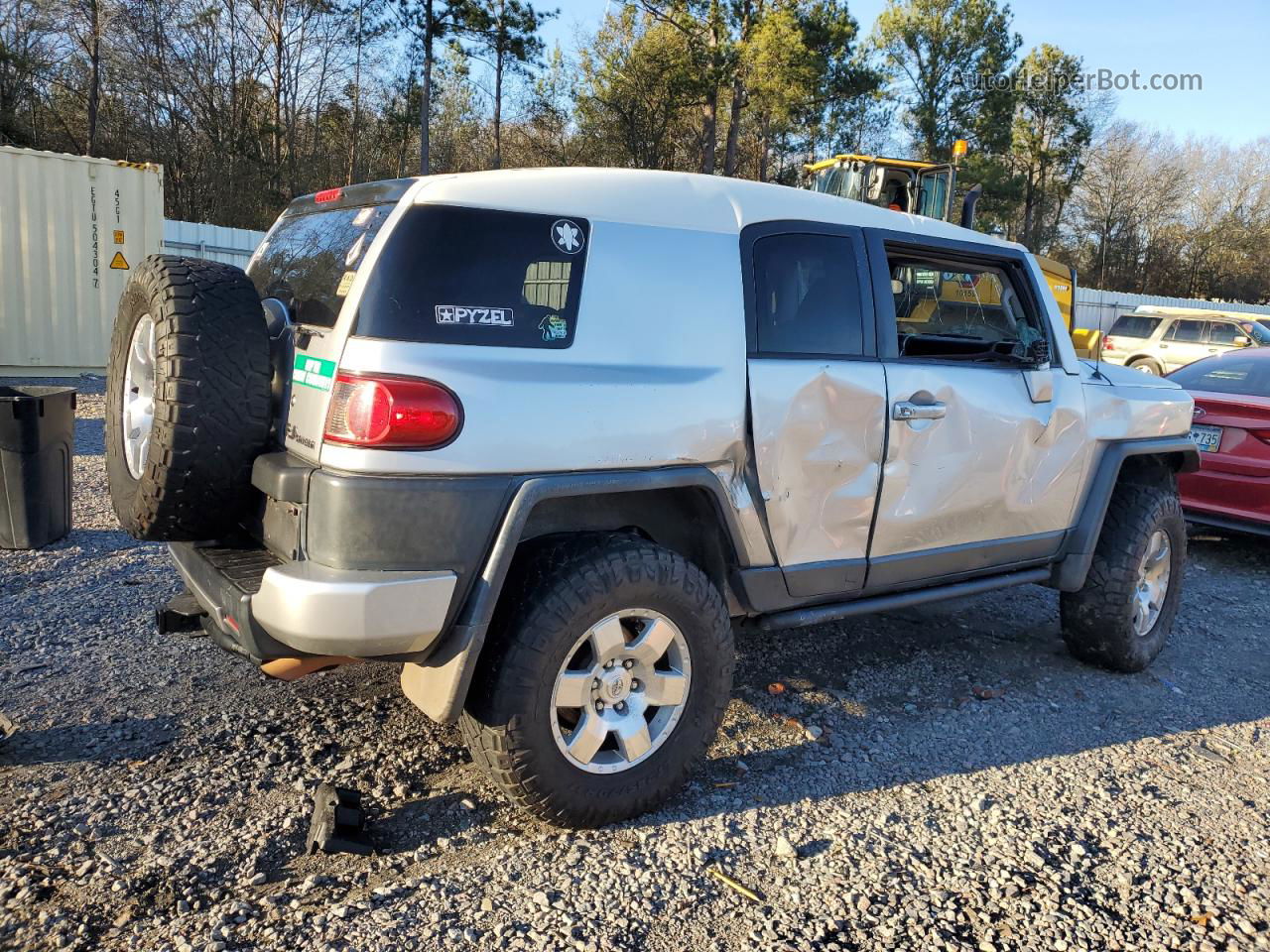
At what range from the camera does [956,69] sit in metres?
36.8

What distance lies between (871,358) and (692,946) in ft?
6.76

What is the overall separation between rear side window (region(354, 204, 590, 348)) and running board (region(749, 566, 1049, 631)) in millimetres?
1320

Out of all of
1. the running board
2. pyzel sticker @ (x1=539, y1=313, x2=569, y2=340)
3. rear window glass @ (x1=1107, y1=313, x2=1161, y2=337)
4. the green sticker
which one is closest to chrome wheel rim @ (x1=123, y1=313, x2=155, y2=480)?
the green sticker

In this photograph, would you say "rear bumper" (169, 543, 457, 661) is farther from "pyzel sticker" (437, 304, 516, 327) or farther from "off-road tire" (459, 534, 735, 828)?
"pyzel sticker" (437, 304, 516, 327)

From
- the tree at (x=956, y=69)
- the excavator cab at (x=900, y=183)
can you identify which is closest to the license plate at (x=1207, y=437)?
the excavator cab at (x=900, y=183)

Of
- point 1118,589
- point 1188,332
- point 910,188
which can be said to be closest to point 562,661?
point 1118,589

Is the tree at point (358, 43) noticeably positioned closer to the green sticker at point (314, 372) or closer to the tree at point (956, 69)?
the tree at point (956, 69)

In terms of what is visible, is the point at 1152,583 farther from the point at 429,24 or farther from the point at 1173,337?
the point at 429,24

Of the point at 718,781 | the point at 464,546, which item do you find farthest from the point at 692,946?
the point at 464,546

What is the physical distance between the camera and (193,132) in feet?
94.5

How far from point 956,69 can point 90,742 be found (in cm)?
4020

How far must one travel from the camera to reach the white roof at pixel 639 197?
107 inches

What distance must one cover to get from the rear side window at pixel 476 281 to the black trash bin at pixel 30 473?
3.90m

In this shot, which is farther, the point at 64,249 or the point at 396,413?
the point at 64,249
